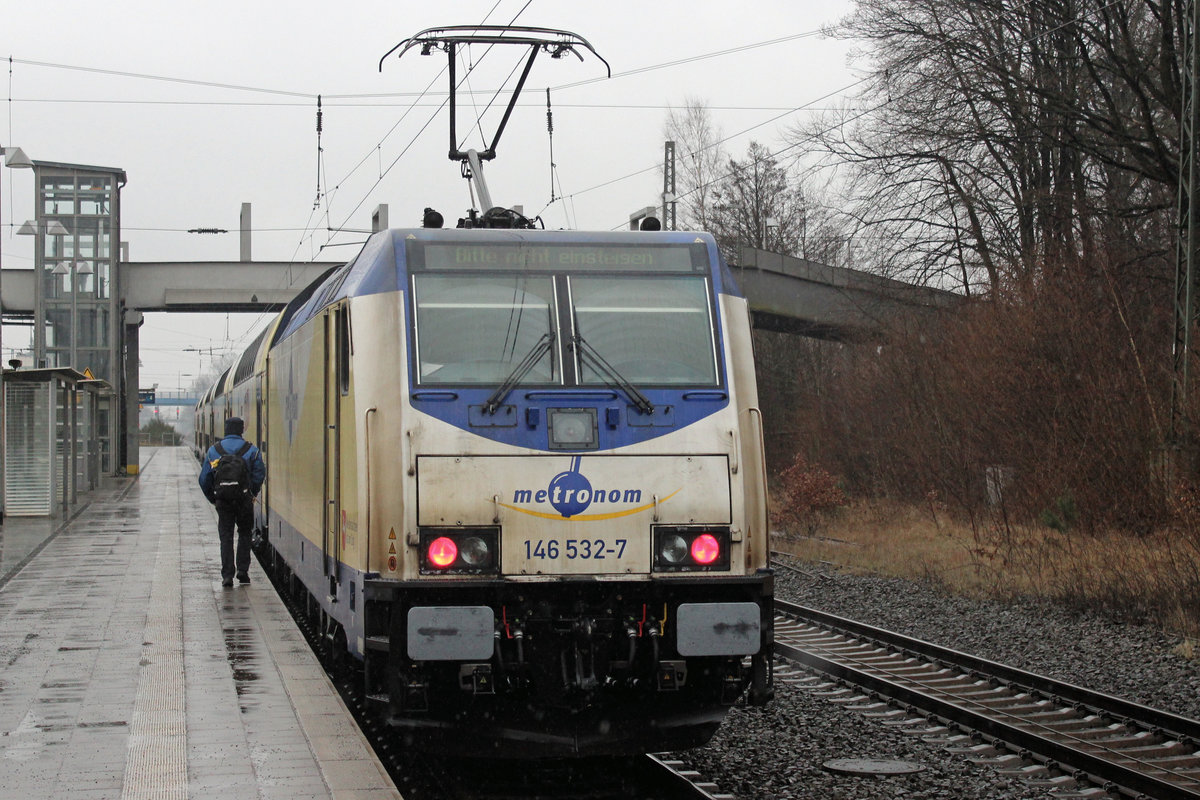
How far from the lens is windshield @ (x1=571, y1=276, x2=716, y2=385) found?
7.45 m

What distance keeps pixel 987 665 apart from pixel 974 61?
17.5 metres

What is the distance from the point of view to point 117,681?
345 inches

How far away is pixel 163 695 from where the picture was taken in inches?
326

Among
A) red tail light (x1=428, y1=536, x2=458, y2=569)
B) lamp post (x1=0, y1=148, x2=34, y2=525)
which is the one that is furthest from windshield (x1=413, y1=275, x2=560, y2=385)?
lamp post (x1=0, y1=148, x2=34, y2=525)

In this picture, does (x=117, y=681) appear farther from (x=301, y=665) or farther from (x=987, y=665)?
(x=987, y=665)

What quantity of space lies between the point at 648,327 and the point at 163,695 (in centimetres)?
371

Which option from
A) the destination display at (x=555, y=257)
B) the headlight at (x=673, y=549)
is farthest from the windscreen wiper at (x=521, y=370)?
the headlight at (x=673, y=549)

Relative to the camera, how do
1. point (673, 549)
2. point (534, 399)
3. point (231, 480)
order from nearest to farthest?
point (673, 549), point (534, 399), point (231, 480)

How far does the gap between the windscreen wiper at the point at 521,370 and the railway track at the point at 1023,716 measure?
132 inches

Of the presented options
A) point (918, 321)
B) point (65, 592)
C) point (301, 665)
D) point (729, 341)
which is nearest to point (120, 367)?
point (918, 321)

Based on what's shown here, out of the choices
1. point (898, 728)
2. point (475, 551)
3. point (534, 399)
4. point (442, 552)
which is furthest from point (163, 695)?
point (898, 728)

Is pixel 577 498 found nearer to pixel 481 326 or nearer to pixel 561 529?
pixel 561 529

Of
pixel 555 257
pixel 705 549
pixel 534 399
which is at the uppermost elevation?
pixel 555 257

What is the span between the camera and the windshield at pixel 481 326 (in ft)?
23.8
